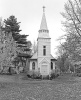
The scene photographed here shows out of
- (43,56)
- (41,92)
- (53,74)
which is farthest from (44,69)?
(41,92)

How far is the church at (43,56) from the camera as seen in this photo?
3425 centimetres

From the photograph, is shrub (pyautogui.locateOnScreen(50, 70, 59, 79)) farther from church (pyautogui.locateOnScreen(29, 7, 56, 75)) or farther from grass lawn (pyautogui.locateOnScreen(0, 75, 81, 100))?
grass lawn (pyautogui.locateOnScreen(0, 75, 81, 100))

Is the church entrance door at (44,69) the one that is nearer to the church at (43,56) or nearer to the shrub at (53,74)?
the church at (43,56)

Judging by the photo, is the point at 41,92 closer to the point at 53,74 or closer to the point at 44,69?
the point at 53,74

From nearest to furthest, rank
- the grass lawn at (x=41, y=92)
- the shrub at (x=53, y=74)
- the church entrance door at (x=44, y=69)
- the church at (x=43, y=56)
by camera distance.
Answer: the grass lawn at (x=41, y=92) < the shrub at (x=53, y=74) < the church entrance door at (x=44, y=69) < the church at (x=43, y=56)

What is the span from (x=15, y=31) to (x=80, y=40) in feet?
56.9

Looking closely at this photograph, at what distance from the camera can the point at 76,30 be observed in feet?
59.2

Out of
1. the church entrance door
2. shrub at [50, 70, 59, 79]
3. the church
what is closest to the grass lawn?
shrub at [50, 70, 59, 79]

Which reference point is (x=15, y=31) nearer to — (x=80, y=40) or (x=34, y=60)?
(x=34, y=60)

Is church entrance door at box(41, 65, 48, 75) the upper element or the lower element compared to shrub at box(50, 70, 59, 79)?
upper

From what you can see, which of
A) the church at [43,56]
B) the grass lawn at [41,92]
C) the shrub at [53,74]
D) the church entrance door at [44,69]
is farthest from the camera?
the church at [43,56]


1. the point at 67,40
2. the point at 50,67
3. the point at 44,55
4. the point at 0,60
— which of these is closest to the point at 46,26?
the point at 44,55

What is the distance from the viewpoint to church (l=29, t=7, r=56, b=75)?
3425 centimetres

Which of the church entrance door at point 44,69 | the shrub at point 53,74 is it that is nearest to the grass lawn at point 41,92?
the shrub at point 53,74
